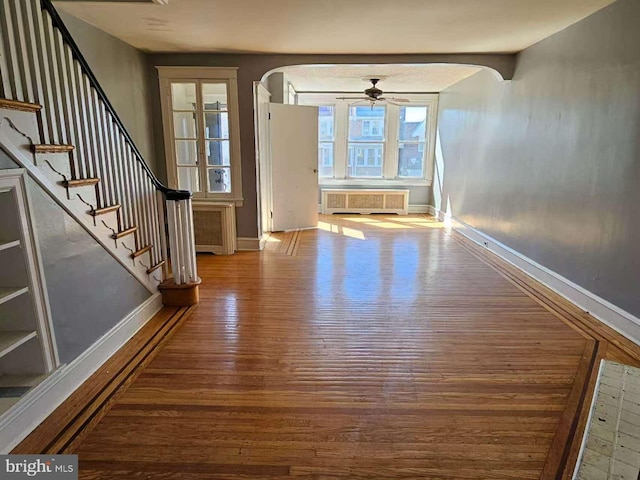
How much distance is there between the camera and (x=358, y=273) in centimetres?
434

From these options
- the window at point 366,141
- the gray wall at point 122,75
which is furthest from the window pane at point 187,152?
the window at point 366,141

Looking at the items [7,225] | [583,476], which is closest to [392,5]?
[7,225]

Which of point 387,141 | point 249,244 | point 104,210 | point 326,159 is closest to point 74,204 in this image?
point 104,210

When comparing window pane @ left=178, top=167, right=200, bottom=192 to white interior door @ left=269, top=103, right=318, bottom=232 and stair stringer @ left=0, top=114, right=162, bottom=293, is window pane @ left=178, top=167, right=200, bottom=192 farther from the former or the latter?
stair stringer @ left=0, top=114, right=162, bottom=293

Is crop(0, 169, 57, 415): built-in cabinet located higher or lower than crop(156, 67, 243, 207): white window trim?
lower

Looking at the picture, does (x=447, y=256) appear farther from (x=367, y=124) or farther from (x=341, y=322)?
(x=367, y=124)

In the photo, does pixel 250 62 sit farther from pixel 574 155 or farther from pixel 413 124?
pixel 413 124

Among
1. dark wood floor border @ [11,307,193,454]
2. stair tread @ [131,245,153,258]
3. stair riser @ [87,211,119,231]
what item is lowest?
dark wood floor border @ [11,307,193,454]

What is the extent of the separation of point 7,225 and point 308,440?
171 centimetres

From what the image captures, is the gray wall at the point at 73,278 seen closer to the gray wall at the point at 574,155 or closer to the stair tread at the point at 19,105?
the stair tread at the point at 19,105

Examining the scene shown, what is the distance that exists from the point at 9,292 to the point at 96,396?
2.41 feet

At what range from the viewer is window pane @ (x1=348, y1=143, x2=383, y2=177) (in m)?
8.53

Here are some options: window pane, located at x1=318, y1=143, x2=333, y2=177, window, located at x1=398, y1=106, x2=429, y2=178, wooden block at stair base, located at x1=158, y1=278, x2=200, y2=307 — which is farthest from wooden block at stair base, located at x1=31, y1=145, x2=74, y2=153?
window, located at x1=398, y1=106, x2=429, y2=178

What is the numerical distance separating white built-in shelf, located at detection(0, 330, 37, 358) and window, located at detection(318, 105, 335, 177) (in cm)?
713
